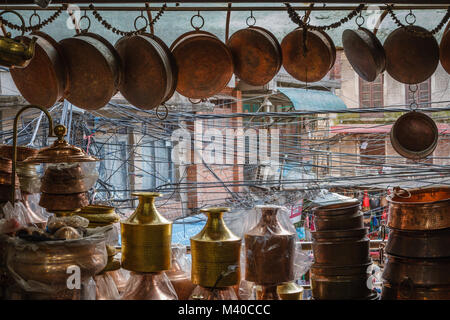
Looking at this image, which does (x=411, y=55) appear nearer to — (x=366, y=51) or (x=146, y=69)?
(x=366, y=51)

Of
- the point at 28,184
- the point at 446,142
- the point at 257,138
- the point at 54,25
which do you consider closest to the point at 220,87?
the point at 28,184

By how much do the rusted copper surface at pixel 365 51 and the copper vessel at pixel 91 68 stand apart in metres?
1.19

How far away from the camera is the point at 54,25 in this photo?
5215 millimetres

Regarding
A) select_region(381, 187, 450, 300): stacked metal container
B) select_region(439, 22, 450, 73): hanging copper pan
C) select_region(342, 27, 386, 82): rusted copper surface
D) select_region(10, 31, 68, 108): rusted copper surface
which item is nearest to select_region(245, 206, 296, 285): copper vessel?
select_region(381, 187, 450, 300): stacked metal container

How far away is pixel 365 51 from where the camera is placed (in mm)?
2371

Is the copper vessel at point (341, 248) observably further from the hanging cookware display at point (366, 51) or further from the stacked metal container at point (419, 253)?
the hanging cookware display at point (366, 51)

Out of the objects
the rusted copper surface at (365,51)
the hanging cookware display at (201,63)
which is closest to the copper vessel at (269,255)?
the hanging cookware display at (201,63)

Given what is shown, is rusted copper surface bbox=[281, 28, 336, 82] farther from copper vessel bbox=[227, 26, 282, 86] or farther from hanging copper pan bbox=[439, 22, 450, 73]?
hanging copper pan bbox=[439, 22, 450, 73]

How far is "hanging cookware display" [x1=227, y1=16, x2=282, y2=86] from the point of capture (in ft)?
7.99

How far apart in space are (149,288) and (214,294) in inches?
10.8

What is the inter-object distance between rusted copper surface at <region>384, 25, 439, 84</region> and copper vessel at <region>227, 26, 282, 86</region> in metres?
0.62
